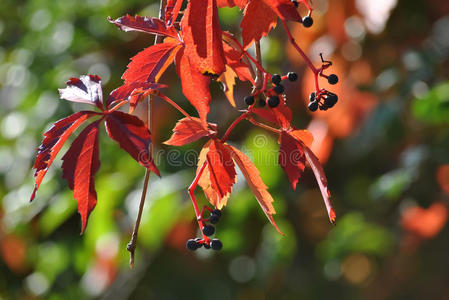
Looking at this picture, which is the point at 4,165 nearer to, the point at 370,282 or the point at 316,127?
the point at 316,127

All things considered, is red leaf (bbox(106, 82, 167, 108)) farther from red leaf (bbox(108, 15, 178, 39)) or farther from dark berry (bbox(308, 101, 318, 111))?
dark berry (bbox(308, 101, 318, 111))

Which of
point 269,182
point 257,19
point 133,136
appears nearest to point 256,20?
point 257,19

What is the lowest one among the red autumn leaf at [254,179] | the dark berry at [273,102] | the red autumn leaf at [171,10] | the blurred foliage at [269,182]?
the blurred foliage at [269,182]

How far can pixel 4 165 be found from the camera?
2.32m

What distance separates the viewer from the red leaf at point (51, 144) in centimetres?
67

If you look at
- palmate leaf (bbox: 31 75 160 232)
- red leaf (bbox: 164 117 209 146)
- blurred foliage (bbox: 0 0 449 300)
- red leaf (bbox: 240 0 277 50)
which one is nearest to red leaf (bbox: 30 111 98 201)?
palmate leaf (bbox: 31 75 160 232)

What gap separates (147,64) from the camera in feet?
2.40

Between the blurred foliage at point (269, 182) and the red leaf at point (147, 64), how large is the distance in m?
0.89

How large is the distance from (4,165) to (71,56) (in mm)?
557

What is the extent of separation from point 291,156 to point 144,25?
0.91 ft

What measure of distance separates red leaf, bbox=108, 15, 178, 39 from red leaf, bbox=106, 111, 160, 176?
0.42 ft

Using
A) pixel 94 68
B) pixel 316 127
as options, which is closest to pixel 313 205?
pixel 316 127

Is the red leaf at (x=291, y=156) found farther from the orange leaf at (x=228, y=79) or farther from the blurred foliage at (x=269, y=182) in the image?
the blurred foliage at (x=269, y=182)

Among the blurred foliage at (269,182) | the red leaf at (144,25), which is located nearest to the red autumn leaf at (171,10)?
the red leaf at (144,25)
